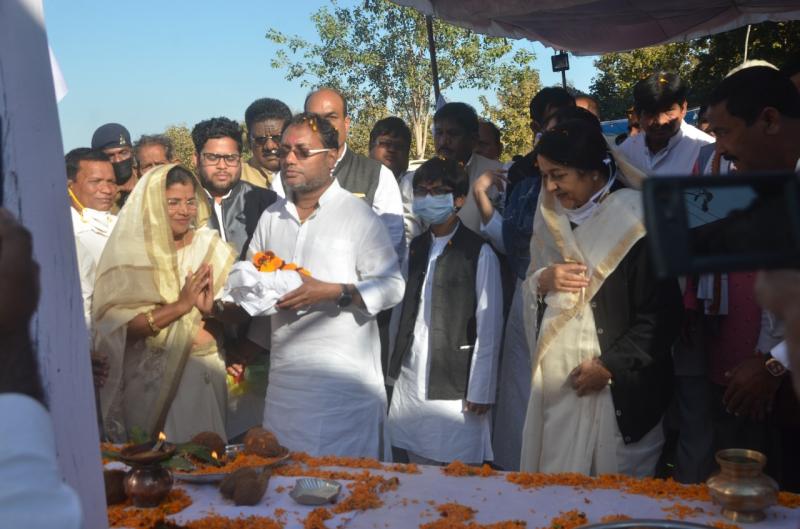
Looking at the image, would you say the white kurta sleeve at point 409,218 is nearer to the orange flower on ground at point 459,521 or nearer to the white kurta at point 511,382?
the white kurta at point 511,382

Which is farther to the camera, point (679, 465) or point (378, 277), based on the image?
point (378, 277)

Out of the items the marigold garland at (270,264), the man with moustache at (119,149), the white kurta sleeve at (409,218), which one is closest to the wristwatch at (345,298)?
the marigold garland at (270,264)

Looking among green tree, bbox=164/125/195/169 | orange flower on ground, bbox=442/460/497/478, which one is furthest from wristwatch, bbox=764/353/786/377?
green tree, bbox=164/125/195/169

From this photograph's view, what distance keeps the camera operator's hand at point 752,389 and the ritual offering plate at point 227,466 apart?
155 cm

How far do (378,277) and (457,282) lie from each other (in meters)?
0.40

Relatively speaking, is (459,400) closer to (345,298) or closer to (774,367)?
(345,298)

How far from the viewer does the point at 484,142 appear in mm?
5516

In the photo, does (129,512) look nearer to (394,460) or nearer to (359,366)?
(359,366)

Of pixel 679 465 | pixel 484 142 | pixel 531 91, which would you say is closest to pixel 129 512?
pixel 679 465

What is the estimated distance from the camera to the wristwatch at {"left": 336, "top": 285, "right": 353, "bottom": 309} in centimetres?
370

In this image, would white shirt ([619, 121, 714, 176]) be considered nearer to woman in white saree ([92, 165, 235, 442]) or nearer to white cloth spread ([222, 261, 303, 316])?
white cloth spread ([222, 261, 303, 316])

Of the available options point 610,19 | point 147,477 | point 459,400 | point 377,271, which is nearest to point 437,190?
point 377,271

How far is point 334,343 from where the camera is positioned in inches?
151

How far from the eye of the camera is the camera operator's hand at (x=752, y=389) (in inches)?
114
